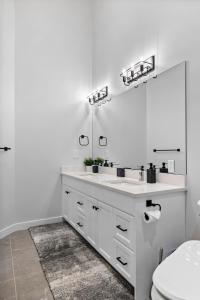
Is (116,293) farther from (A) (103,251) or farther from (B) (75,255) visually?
(B) (75,255)

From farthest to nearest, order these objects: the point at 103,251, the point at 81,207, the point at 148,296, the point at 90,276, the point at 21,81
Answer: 1. the point at 21,81
2. the point at 81,207
3. the point at 103,251
4. the point at 90,276
5. the point at 148,296

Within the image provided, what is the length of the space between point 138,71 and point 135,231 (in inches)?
68.9

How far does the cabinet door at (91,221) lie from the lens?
7.02ft

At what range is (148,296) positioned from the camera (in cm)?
154

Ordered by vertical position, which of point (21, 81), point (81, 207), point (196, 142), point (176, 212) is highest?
point (21, 81)

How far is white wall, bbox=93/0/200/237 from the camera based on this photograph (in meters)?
1.72

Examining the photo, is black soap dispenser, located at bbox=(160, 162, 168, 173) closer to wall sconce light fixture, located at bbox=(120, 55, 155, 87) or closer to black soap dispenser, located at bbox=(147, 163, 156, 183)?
black soap dispenser, located at bbox=(147, 163, 156, 183)

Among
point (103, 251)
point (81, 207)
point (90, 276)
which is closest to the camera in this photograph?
point (90, 276)

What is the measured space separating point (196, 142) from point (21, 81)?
258cm

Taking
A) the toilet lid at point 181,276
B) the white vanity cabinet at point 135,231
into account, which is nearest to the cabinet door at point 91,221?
the white vanity cabinet at point 135,231

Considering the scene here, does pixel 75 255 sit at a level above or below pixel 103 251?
below

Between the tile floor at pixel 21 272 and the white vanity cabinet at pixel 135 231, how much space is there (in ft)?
2.00

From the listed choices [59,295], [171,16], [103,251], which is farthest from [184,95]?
[59,295]

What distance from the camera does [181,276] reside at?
3.34 ft
